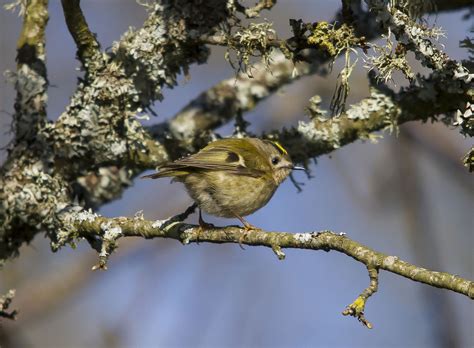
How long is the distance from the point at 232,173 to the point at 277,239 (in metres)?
1.25

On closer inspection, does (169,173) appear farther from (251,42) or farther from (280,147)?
(251,42)

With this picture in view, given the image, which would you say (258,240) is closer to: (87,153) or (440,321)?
(87,153)

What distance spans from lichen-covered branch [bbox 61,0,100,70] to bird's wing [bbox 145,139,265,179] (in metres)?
0.66

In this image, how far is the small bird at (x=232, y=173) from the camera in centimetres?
363

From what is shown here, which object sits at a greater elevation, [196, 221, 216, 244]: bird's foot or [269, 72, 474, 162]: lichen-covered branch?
[269, 72, 474, 162]: lichen-covered branch

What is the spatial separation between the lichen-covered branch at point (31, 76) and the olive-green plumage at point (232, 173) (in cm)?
70

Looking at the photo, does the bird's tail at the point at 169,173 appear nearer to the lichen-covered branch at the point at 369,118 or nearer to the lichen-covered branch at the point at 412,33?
the lichen-covered branch at the point at 369,118

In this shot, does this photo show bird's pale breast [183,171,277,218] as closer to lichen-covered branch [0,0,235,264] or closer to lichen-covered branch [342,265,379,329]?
lichen-covered branch [0,0,235,264]

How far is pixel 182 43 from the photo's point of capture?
3.52 m

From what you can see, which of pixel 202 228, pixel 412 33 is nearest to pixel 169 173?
pixel 202 228

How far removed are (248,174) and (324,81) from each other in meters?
2.61

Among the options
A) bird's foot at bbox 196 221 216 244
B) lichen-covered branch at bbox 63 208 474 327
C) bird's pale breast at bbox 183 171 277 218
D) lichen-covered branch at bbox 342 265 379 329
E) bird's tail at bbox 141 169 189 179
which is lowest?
lichen-covered branch at bbox 342 265 379 329

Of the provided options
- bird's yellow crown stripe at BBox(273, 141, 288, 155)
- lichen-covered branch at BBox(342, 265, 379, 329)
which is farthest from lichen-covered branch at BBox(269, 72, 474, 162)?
lichen-covered branch at BBox(342, 265, 379, 329)

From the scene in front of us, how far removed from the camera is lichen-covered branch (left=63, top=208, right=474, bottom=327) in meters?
Answer: 2.12
